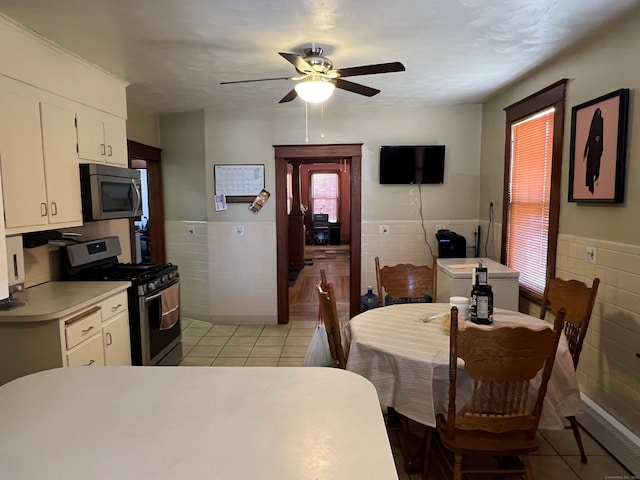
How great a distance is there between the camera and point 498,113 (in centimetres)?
390

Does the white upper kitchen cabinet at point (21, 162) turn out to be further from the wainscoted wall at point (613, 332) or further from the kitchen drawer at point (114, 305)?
the wainscoted wall at point (613, 332)

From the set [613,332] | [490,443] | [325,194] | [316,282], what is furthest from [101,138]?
[325,194]

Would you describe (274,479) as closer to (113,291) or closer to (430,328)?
(430,328)

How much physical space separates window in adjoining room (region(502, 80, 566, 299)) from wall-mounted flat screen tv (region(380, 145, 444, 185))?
784mm

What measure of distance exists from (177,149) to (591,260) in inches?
162

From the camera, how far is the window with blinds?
3102 millimetres

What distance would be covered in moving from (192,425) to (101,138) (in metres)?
2.80

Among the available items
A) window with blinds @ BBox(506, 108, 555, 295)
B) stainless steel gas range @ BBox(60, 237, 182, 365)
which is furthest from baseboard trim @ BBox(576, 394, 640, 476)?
stainless steel gas range @ BBox(60, 237, 182, 365)

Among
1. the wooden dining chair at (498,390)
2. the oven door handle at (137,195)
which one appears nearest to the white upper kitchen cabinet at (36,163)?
the oven door handle at (137,195)

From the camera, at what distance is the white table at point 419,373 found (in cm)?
180

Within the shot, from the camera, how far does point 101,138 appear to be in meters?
3.07

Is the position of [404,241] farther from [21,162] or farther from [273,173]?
[21,162]

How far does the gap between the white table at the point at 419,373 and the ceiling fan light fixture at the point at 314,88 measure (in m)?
1.53

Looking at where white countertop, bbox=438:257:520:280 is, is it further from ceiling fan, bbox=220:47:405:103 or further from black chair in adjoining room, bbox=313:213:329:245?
black chair in adjoining room, bbox=313:213:329:245
